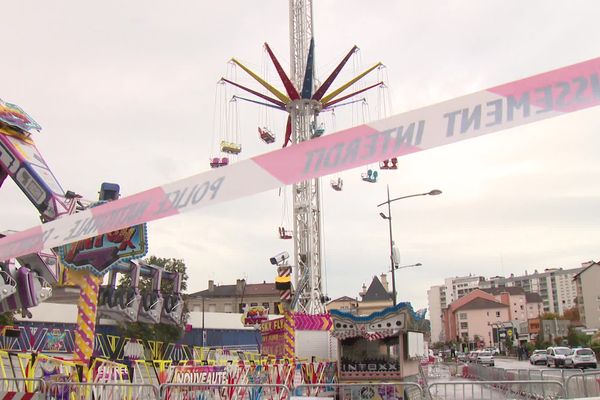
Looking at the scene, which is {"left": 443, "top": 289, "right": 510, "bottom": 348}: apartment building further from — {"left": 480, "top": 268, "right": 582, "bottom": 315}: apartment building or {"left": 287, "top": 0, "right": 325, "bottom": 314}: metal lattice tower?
{"left": 287, "top": 0, "right": 325, "bottom": 314}: metal lattice tower

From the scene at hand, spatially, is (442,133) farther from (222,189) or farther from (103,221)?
(103,221)

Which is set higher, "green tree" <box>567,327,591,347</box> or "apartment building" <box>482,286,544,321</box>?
"apartment building" <box>482,286,544,321</box>

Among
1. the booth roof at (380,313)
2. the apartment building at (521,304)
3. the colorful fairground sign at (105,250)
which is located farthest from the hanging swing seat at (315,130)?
the apartment building at (521,304)

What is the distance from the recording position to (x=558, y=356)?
137ft

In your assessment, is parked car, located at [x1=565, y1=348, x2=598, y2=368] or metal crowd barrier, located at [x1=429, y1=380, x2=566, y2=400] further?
parked car, located at [x1=565, y1=348, x2=598, y2=368]

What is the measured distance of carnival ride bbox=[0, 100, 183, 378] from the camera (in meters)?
15.6

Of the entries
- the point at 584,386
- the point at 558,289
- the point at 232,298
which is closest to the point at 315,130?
the point at 584,386

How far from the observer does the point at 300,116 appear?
40.1 meters

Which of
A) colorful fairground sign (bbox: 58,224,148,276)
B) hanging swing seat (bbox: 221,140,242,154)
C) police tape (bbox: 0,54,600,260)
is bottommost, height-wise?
police tape (bbox: 0,54,600,260)

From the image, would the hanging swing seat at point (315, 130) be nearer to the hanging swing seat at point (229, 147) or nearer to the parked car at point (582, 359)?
the hanging swing seat at point (229, 147)

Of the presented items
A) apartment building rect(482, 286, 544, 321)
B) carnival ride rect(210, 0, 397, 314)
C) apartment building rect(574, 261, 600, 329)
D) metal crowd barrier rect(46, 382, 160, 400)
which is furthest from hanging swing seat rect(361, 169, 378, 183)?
apartment building rect(482, 286, 544, 321)

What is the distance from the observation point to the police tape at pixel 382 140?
4.67 metres

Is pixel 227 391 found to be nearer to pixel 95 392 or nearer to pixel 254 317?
pixel 95 392

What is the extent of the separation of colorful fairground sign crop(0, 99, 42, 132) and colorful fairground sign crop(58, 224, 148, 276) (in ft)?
16.8
